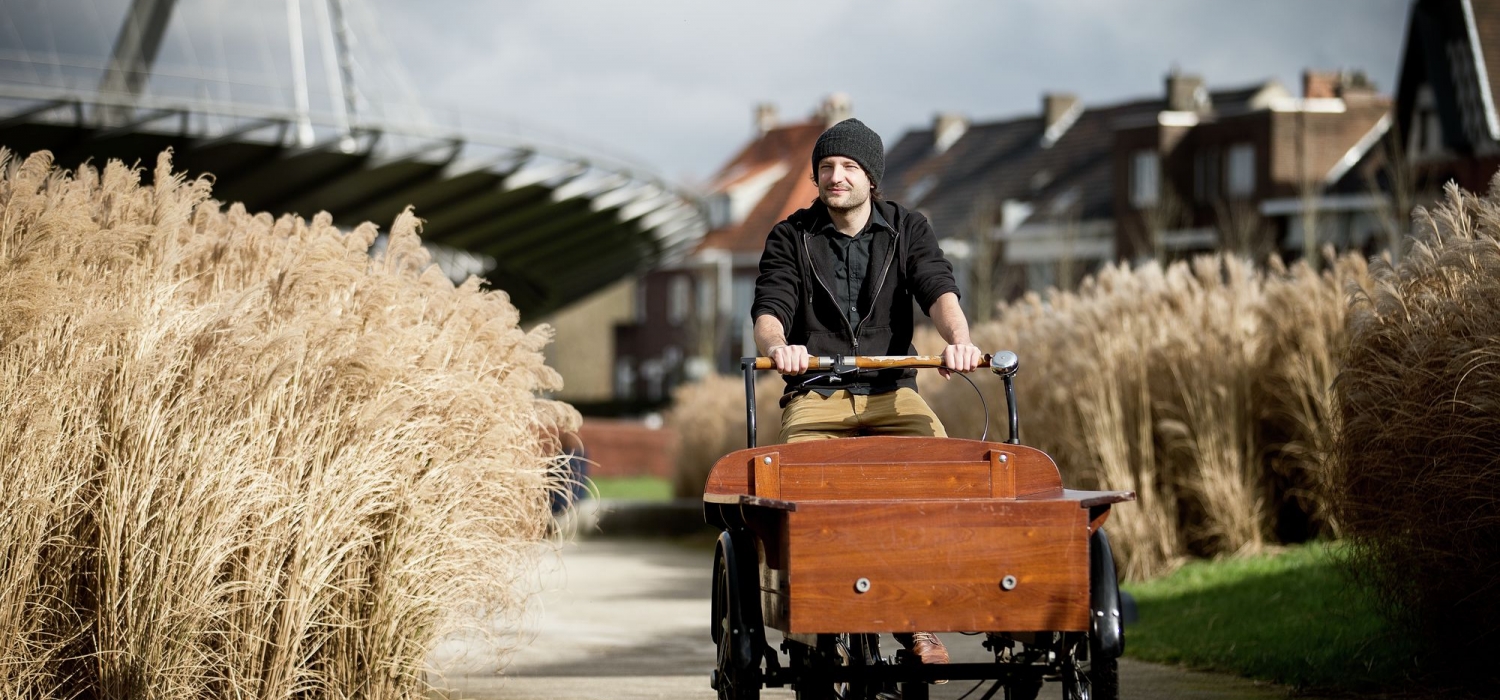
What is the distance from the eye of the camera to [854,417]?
5.63 metres

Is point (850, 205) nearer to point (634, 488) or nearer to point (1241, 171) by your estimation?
point (634, 488)

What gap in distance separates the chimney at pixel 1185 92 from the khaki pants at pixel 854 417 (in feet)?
182

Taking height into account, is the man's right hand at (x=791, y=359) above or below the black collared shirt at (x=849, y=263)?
below

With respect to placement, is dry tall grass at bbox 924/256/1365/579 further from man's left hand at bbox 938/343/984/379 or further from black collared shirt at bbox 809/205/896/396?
man's left hand at bbox 938/343/984/379

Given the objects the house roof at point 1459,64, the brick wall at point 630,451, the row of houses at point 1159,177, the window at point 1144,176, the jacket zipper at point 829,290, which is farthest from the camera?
the window at point 1144,176

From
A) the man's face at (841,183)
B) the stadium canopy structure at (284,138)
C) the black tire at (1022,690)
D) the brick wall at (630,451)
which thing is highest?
the stadium canopy structure at (284,138)

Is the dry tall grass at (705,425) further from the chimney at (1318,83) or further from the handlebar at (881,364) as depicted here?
the chimney at (1318,83)

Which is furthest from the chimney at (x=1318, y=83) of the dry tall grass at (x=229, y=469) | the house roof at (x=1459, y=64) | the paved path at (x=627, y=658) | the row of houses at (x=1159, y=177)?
the dry tall grass at (x=229, y=469)

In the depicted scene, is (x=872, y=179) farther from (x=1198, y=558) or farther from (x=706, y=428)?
(x=706, y=428)

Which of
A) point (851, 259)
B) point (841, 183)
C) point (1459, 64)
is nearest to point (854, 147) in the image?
point (841, 183)

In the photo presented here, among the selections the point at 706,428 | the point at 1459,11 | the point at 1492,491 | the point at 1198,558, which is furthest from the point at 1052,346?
the point at 1459,11

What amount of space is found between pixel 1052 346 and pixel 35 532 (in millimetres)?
8180

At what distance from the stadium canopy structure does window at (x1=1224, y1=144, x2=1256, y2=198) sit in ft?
55.7

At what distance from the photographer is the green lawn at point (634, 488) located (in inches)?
1081
